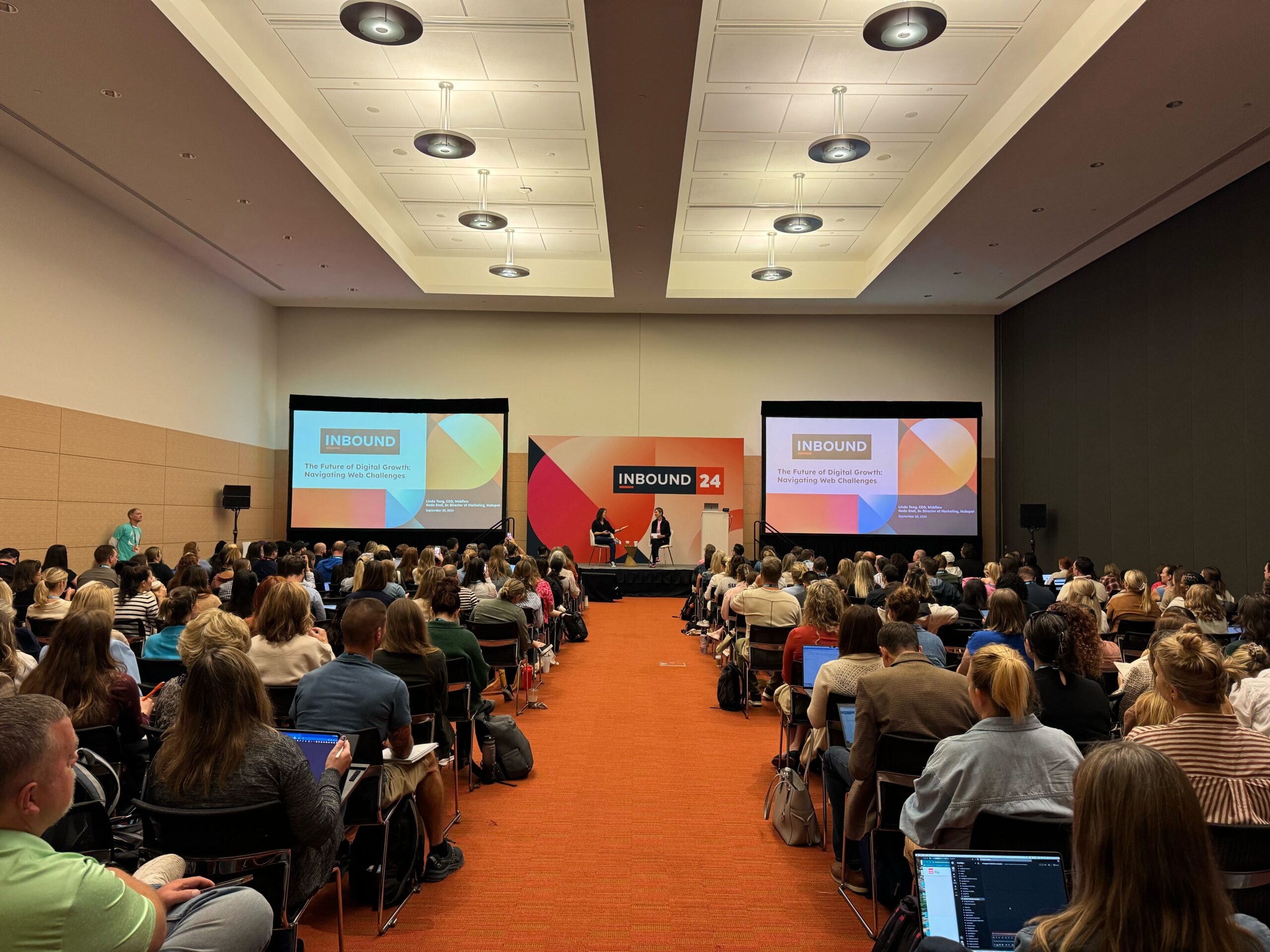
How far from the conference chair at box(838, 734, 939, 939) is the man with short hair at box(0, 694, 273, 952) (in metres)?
2.50

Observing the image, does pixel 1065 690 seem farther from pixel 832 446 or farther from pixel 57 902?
pixel 832 446

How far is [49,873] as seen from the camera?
4.96 ft

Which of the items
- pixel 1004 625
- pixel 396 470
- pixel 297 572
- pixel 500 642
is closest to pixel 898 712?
pixel 1004 625

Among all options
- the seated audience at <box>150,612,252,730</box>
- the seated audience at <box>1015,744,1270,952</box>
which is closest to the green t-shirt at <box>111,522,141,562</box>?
the seated audience at <box>150,612,252,730</box>

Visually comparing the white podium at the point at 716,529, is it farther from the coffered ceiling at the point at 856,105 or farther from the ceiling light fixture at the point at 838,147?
the ceiling light fixture at the point at 838,147

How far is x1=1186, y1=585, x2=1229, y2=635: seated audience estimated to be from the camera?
554 cm

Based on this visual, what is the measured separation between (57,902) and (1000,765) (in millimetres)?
2446

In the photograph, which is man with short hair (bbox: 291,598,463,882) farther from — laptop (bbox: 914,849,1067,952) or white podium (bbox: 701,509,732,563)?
white podium (bbox: 701,509,732,563)

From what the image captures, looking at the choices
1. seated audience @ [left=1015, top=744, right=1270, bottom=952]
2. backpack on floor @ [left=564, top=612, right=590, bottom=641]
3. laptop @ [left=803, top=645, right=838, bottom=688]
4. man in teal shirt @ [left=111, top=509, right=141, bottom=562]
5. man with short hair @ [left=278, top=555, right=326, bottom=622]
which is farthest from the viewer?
man in teal shirt @ [left=111, top=509, right=141, bottom=562]

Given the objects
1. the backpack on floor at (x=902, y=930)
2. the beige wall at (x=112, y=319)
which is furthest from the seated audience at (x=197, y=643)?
the beige wall at (x=112, y=319)

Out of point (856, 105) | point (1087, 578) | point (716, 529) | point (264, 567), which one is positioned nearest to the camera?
point (1087, 578)

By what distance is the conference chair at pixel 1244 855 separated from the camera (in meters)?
2.24

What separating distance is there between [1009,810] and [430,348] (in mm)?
16439

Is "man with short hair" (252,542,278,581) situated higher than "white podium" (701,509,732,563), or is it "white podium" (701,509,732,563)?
"white podium" (701,509,732,563)
